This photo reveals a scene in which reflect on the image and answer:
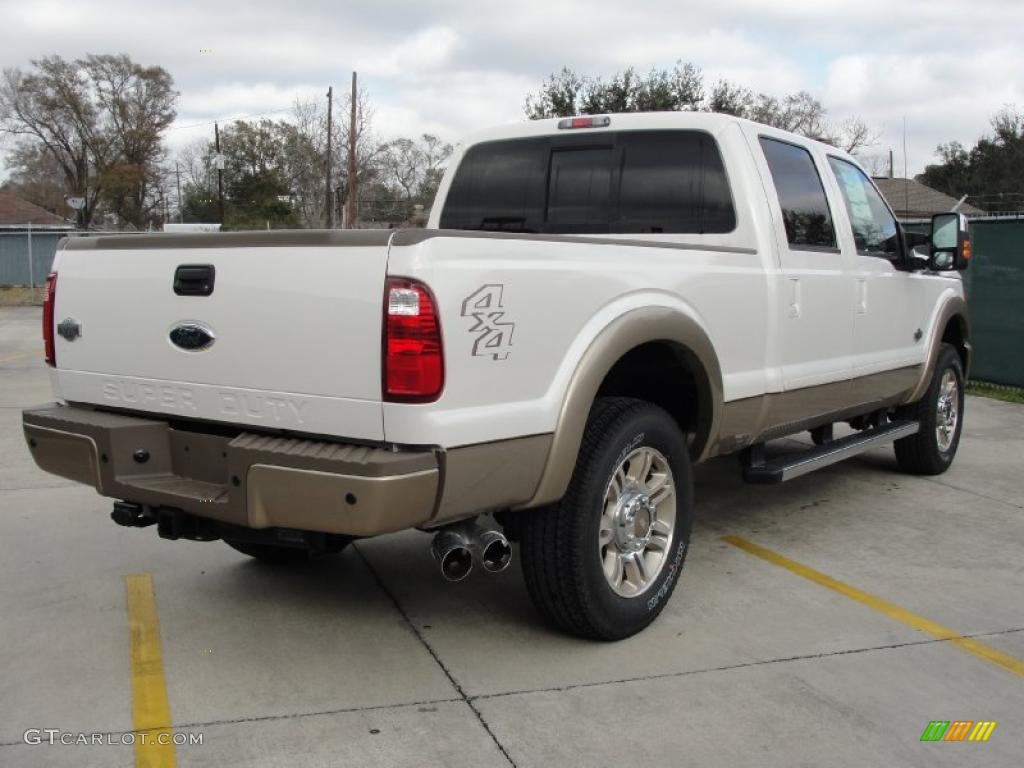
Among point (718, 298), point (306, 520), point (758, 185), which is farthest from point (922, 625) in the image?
point (306, 520)

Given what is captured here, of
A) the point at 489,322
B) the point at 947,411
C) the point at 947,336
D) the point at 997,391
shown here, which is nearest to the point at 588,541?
the point at 489,322

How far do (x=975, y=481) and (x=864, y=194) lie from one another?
2.34 m

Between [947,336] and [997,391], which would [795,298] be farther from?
[997,391]

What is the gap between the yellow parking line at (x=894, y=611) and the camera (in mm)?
3871

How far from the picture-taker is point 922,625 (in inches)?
165

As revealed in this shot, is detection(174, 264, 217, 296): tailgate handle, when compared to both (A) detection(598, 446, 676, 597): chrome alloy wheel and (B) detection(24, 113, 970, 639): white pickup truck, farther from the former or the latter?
(A) detection(598, 446, 676, 597): chrome alloy wheel

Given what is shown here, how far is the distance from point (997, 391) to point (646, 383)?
27.9 feet

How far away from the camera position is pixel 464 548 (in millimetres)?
3424

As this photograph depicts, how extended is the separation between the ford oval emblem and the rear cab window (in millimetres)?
2176

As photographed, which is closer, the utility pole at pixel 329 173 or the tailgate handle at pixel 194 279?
the tailgate handle at pixel 194 279

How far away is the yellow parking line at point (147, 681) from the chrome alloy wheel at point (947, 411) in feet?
17.2

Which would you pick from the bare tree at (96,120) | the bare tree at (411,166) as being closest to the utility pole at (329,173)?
the bare tree at (411,166)

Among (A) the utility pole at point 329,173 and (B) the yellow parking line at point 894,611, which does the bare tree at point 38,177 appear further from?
(B) the yellow parking line at point 894,611

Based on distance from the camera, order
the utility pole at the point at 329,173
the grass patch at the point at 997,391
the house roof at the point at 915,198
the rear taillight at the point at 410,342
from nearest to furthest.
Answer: the rear taillight at the point at 410,342, the grass patch at the point at 997,391, the utility pole at the point at 329,173, the house roof at the point at 915,198
